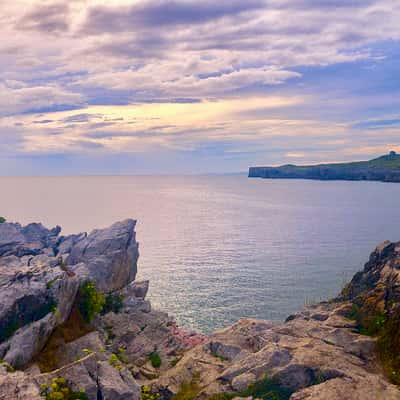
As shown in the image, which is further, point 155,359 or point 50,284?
point 155,359

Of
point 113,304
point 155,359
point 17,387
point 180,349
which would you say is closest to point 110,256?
point 113,304

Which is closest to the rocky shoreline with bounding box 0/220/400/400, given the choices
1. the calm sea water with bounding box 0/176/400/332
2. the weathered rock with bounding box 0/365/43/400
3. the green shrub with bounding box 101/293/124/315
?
the weathered rock with bounding box 0/365/43/400

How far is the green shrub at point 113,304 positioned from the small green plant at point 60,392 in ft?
97.8

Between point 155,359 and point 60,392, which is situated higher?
point 60,392

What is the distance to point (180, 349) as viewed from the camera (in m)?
49.0

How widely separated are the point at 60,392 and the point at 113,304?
3301 centimetres

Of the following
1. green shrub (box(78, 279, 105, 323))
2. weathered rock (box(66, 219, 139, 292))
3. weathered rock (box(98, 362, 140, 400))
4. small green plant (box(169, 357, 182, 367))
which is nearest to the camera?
weathered rock (box(98, 362, 140, 400))

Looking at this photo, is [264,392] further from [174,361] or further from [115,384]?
[174,361]

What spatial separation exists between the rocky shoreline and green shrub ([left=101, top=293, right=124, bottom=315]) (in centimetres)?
17

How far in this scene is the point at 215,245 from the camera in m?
128

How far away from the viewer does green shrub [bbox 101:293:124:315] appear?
57.3 metres

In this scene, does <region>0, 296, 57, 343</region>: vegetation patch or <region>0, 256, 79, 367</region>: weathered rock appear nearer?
<region>0, 256, 79, 367</region>: weathered rock

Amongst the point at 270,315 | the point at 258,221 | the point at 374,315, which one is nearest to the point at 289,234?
the point at 258,221

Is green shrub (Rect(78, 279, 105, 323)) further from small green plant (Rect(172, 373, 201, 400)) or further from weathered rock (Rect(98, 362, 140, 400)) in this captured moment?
weathered rock (Rect(98, 362, 140, 400))
